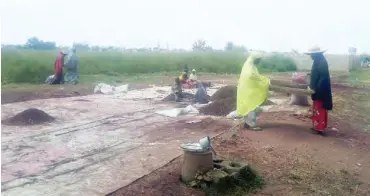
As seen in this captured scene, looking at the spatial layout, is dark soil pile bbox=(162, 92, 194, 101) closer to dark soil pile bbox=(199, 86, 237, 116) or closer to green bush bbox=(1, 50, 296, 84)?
dark soil pile bbox=(199, 86, 237, 116)

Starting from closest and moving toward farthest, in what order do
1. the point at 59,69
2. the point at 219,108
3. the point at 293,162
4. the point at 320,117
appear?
the point at 293,162, the point at 320,117, the point at 219,108, the point at 59,69

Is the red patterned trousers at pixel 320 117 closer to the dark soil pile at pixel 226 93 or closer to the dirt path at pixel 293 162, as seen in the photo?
the dirt path at pixel 293 162

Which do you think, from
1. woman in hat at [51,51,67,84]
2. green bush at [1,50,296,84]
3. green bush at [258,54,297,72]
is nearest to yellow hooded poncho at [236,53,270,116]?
woman in hat at [51,51,67,84]

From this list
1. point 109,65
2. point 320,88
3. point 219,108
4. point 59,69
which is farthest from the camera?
point 109,65

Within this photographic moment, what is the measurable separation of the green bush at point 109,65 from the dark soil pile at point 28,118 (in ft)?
34.7

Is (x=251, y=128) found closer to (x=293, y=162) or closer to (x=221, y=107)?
(x=293, y=162)

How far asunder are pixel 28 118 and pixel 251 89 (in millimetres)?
4768

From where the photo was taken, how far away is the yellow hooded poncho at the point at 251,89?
26.5 feet

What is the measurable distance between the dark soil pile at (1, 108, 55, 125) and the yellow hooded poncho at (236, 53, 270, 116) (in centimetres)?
433

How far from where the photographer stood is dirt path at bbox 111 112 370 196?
5.49 m

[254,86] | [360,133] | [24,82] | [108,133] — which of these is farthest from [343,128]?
[24,82]

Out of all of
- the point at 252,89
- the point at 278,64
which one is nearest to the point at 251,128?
the point at 252,89

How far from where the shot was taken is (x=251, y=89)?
8117 mm

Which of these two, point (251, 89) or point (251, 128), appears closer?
point (251, 89)
